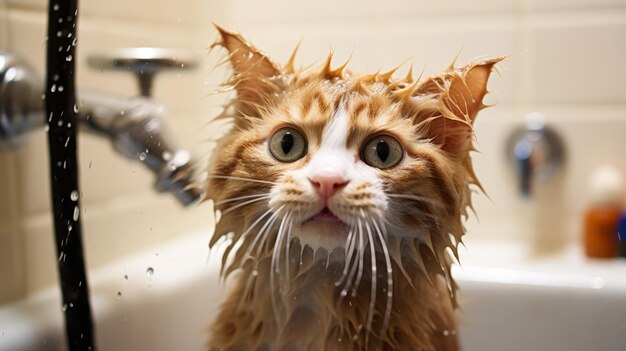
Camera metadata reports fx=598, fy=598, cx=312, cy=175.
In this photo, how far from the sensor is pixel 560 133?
65 cm

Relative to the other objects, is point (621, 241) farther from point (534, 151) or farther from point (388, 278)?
point (388, 278)

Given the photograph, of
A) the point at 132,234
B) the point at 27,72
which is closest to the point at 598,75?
the point at 132,234

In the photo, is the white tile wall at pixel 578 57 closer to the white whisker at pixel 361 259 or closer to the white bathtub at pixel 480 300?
the white bathtub at pixel 480 300

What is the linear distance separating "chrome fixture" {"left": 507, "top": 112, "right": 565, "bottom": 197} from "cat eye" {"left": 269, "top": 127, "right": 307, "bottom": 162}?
0.27 m

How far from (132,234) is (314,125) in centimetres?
29

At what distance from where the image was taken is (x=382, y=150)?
0.35 meters

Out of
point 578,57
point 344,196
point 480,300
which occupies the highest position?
point 578,57

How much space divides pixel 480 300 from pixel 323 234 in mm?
217

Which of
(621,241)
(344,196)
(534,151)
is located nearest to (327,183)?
(344,196)

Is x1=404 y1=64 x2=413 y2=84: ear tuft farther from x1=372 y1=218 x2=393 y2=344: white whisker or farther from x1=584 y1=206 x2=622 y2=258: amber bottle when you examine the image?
x1=584 y1=206 x2=622 y2=258: amber bottle

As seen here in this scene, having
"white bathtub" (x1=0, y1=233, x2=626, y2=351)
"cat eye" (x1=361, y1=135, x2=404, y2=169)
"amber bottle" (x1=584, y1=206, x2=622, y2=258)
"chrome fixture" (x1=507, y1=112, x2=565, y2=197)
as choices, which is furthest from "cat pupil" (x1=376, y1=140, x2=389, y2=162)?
"amber bottle" (x1=584, y1=206, x2=622, y2=258)

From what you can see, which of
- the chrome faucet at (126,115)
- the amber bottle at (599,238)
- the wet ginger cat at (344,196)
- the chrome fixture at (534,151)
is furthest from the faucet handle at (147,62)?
the amber bottle at (599,238)

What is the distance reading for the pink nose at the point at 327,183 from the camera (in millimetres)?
331

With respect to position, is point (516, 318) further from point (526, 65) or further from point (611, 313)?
point (526, 65)
